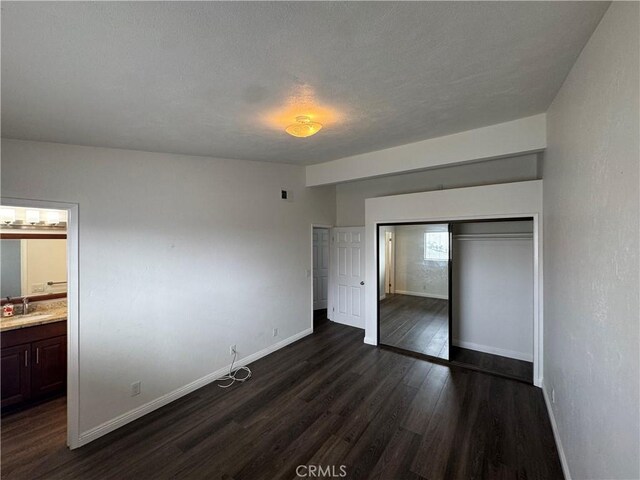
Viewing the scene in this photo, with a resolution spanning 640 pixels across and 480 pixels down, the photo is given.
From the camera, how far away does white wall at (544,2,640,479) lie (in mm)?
1089

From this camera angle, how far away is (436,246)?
400 cm

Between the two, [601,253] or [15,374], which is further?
[15,374]

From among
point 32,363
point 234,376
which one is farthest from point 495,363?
point 32,363

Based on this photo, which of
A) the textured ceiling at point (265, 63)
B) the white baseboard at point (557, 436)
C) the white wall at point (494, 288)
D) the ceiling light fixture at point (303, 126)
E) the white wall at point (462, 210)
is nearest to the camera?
the textured ceiling at point (265, 63)

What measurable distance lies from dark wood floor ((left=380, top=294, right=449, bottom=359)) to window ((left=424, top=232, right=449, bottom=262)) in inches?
26.3

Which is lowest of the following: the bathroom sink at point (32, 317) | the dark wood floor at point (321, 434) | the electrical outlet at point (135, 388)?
the dark wood floor at point (321, 434)

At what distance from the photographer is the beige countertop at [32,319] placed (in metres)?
2.70

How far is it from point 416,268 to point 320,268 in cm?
249

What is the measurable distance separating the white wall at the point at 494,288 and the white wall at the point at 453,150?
1345 mm

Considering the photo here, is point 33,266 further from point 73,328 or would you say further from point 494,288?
point 494,288

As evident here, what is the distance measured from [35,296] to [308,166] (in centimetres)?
423

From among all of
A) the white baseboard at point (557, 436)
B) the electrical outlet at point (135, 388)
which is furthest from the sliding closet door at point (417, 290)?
the electrical outlet at point (135, 388)

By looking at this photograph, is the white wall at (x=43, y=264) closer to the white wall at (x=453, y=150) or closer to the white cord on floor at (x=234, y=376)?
the white cord on floor at (x=234, y=376)

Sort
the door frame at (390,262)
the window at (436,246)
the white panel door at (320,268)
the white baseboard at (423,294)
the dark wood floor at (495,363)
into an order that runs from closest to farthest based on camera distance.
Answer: the dark wood floor at (495,363)
the window at (436,246)
the white baseboard at (423,294)
the door frame at (390,262)
the white panel door at (320,268)
